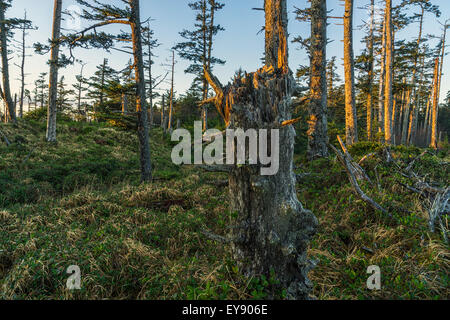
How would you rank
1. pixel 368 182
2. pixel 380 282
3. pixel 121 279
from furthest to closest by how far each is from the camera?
Answer: pixel 368 182, pixel 121 279, pixel 380 282

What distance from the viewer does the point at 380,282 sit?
2.38m

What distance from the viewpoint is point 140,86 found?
23.1 ft

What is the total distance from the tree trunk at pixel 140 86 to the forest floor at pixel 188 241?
1.33 meters

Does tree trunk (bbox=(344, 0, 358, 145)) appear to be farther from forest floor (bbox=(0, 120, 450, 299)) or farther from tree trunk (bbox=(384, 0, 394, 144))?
tree trunk (bbox=(384, 0, 394, 144))

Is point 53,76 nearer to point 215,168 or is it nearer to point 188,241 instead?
point 188,241

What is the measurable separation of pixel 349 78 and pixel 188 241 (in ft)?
28.5

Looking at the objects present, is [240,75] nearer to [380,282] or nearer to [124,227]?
[380,282]

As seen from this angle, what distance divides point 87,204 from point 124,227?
72.2 inches

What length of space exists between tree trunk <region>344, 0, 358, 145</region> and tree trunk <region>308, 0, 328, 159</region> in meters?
1.97
